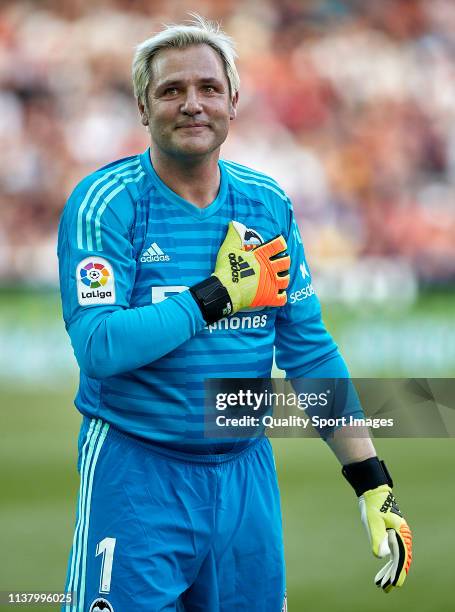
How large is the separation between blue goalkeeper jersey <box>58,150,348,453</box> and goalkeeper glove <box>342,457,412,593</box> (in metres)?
0.38

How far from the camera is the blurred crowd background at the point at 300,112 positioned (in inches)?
371

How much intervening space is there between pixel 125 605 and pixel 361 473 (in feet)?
2.30

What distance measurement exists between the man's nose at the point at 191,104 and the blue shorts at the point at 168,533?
77 centimetres

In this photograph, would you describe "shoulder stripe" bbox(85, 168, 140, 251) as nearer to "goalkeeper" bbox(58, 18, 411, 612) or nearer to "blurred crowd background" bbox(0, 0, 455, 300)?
"goalkeeper" bbox(58, 18, 411, 612)

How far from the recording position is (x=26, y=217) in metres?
9.39

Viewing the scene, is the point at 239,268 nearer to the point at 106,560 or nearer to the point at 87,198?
the point at 87,198

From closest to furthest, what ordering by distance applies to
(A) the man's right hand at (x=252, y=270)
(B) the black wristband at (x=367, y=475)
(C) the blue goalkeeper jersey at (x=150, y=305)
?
(C) the blue goalkeeper jersey at (x=150, y=305) → (A) the man's right hand at (x=252, y=270) → (B) the black wristband at (x=367, y=475)

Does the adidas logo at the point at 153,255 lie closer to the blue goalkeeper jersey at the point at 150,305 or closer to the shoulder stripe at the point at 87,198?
the blue goalkeeper jersey at the point at 150,305

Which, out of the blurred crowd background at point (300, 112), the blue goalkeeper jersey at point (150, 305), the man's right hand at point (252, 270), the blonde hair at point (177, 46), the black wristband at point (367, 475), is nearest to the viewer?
the blue goalkeeper jersey at point (150, 305)

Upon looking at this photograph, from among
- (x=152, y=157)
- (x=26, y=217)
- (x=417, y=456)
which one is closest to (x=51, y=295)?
(x=26, y=217)

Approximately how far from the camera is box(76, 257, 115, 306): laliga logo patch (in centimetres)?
233

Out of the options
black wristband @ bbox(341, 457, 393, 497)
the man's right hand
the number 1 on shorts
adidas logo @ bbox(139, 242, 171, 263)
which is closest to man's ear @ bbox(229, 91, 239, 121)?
the man's right hand

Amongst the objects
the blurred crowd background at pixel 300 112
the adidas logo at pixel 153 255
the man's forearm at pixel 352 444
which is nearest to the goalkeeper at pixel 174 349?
the adidas logo at pixel 153 255

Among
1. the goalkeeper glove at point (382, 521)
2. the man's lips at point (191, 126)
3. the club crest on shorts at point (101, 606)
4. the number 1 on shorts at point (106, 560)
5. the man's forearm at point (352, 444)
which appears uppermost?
the man's lips at point (191, 126)
